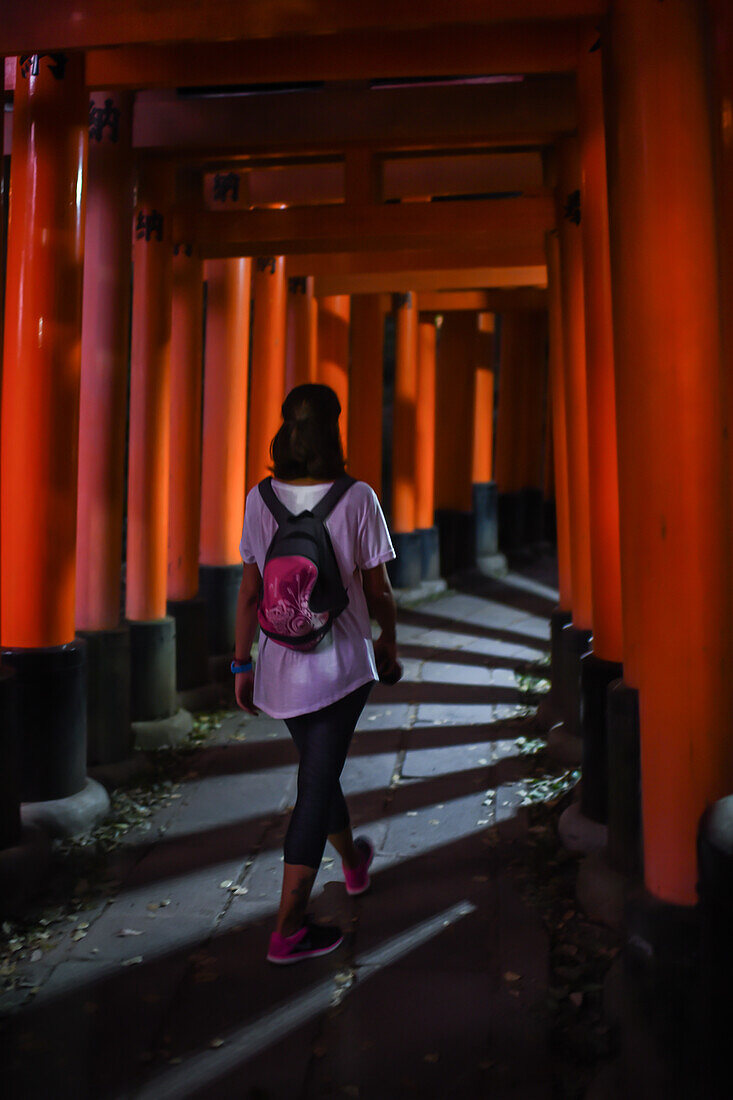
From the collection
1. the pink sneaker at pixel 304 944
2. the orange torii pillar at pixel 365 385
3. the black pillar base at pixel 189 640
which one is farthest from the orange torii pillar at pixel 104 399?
the orange torii pillar at pixel 365 385

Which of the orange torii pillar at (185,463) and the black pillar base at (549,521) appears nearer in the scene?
the orange torii pillar at (185,463)

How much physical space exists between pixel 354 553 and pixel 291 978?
4.30ft

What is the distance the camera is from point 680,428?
8.83ft

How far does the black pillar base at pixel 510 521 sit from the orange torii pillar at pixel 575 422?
9709 millimetres

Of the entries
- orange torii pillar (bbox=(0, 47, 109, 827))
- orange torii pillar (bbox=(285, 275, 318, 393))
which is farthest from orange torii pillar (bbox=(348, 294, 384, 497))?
orange torii pillar (bbox=(0, 47, 109, 827))

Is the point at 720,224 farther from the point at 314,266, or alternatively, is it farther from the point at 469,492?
the point at 469,492

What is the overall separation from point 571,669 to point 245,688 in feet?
9.04

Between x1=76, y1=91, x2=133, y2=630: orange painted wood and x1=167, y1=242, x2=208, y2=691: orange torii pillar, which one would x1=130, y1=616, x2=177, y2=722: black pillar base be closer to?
x1=76, y1=91, x2=133, y2=630: orange painted wood

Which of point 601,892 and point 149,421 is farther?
point 149,421

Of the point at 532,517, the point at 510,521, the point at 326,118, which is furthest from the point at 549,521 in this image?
the point at 326,118

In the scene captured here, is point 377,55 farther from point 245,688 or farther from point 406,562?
point 406,562

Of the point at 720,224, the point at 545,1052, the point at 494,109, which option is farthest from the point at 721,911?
the point at 494,109

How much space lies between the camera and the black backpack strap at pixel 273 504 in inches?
115

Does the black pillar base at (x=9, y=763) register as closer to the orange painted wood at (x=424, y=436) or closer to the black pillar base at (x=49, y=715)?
the black pillar base at (x=49, y=715)
